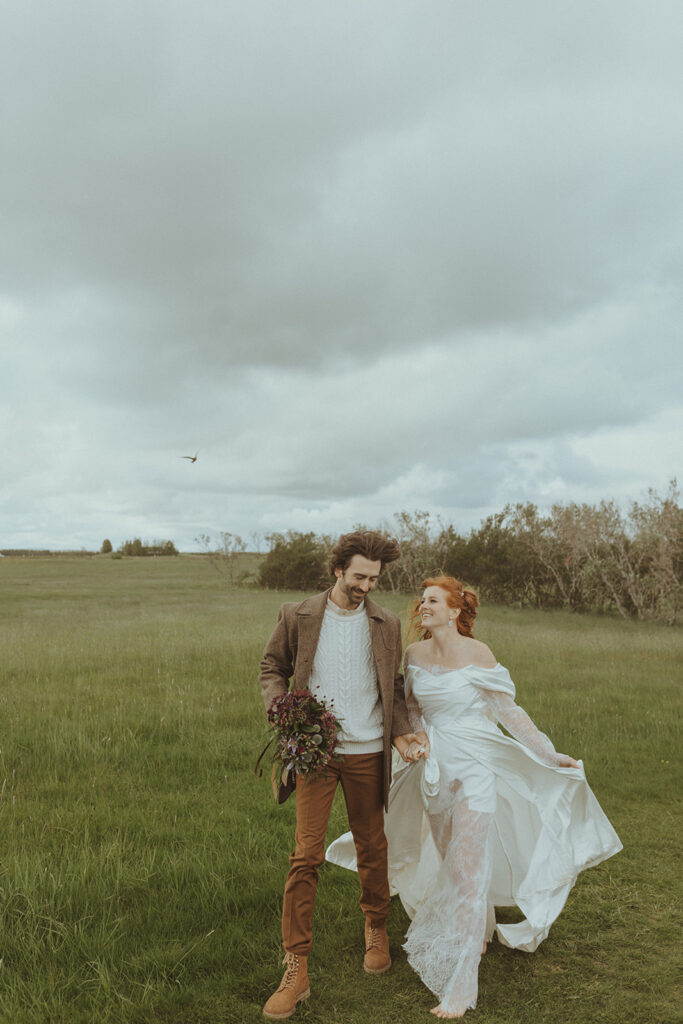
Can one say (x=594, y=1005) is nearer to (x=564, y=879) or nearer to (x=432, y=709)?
(x=564, y=879)

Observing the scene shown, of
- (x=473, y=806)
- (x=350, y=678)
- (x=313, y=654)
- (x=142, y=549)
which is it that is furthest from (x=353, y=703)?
(x=142, y=549)

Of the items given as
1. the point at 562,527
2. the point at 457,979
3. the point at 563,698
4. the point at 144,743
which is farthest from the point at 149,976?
the point at 562,527

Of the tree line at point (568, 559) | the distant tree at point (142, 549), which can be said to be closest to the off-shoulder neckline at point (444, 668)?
the tree line at point (568, 559)

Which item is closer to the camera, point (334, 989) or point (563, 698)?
point (334, 989)

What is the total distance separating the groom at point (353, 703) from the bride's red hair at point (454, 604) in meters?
0.54

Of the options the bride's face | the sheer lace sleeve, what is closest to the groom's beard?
the bride's face

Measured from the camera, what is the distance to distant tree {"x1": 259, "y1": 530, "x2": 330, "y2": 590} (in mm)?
50031

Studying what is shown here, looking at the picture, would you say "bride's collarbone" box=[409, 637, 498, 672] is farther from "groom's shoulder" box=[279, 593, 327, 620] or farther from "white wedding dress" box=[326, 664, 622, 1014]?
"groom's shoulder" box=[279, 593, 327, 620]

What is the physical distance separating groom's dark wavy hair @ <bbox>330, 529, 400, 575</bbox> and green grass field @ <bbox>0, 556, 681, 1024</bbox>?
279 cm

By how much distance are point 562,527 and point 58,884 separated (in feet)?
108

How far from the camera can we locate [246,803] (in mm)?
7441

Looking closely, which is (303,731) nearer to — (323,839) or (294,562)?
(323,839)

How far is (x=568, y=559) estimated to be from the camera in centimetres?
3406

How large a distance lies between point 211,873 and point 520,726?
9.34 feet
